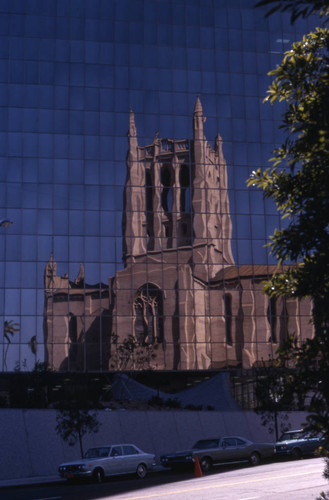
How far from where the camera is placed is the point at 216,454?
31609 millimetres

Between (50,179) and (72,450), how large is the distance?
2873 centimetres

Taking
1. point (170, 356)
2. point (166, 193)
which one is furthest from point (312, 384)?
point (166, 193)

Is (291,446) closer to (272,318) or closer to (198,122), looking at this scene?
(272,318)

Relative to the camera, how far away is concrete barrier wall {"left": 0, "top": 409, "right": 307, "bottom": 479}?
33562 millimetres

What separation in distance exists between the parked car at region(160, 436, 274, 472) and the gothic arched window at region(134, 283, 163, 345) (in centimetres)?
2482

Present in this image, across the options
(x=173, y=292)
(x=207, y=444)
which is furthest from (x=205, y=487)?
(x=173, y=292)

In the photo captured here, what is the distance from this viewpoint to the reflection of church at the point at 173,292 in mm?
57719

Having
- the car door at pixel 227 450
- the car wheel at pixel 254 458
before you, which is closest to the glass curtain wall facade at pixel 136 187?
the car wheel at pixel 254 458

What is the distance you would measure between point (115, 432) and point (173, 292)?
2122 centimetres

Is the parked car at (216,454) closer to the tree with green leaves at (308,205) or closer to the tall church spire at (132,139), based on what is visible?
the tree with green leaves at (308,205)

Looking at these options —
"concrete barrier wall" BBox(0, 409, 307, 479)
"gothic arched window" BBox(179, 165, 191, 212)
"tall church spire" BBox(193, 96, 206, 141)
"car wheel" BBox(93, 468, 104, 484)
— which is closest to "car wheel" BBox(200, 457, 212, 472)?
"car wheel" BBox(93, 468, 104, 484)

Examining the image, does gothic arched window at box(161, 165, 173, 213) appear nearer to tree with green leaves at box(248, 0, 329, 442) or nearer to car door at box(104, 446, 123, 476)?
car door at box(104, 446, 123, 476)

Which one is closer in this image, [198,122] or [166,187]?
[166,187]

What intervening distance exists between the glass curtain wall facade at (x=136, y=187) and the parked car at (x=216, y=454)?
2444cm
